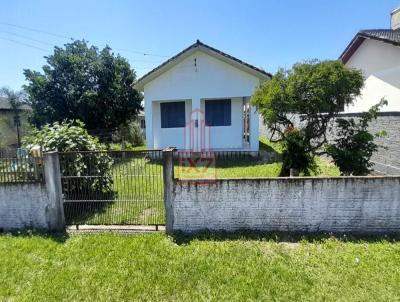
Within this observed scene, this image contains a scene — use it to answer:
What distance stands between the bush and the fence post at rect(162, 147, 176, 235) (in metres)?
2.88

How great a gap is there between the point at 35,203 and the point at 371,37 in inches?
552

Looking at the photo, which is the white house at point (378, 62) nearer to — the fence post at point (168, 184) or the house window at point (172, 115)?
the house window at point (172, 115)

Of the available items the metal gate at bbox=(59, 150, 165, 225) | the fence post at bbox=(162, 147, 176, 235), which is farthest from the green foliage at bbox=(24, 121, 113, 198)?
the fence post at bbox=(162, 147, 176, 235)

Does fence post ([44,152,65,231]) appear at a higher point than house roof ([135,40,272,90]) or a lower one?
lower

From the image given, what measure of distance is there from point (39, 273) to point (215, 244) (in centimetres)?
255

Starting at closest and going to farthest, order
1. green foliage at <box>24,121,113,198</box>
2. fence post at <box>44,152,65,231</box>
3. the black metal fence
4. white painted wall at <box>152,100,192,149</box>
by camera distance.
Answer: fence post at <box>44,152,65,231</box> < the black metal fence < green foliage at <box>24,121,113,198</box> < white painted wall at <box>152,100,192,149</box>

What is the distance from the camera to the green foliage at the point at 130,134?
18.3 meters

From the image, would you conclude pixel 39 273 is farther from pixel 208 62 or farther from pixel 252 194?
pixel 208 62

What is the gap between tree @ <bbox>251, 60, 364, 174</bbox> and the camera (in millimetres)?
5391

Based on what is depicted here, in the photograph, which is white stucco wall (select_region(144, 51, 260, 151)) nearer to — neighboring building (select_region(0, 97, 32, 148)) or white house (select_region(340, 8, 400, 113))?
white house (select_region(340, 8, 400, 113))

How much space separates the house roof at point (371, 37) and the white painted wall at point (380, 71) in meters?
0.32

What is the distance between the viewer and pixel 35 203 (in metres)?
5.00

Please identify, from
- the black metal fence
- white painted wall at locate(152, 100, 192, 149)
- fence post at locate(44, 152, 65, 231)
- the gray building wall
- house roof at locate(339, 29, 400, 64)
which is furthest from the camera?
white painted wall at locate(152, 100, 192, 149)

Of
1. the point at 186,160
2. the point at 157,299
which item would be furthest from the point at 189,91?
the point at 157,299
